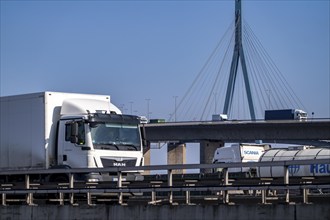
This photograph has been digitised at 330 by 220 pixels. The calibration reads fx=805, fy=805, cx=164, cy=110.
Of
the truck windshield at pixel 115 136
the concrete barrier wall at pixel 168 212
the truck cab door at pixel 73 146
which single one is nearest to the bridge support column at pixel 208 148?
the truck windshield at pixel 115 136

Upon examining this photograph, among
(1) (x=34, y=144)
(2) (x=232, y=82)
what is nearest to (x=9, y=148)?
(1) (x=34, y=144)

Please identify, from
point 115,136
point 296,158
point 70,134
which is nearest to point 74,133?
point 70,134

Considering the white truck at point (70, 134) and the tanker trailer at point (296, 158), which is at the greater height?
Answer: the white truck at point (70, 134)

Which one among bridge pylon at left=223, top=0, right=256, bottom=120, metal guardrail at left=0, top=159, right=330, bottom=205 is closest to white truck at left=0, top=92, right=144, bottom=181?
metal guardrail at left=0, top=159, right=330, bottom=205

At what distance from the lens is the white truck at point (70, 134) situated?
24.3m

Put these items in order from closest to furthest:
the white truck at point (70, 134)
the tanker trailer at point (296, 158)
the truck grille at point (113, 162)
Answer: the white truck at point (70, 134), the truck grille at point (113, 162), the tanker trailer at point (296, 158)

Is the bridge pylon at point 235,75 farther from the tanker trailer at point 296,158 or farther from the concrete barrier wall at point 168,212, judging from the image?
the concrete barrier wall at point 168,212

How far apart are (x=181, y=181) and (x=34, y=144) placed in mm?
6794

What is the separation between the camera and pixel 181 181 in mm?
20547

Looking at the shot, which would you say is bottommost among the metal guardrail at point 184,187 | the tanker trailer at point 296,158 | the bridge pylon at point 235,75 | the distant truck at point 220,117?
the tanker trailer at point 296,158

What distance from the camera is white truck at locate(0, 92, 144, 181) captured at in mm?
24281

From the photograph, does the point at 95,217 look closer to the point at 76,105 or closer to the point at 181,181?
the point at 181,181

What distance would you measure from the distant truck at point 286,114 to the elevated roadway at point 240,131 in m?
2.89

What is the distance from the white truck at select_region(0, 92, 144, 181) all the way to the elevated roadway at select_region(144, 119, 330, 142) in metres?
65.4
